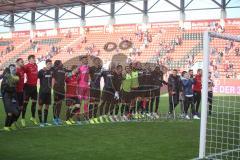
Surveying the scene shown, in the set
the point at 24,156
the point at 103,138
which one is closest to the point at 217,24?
the point at 103,138

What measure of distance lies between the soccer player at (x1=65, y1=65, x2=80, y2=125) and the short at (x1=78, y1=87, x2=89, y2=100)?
13 centimetres

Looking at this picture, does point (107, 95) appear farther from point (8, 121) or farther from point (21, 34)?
point (21, 34)

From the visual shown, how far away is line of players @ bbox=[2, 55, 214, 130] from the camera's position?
36.5 feet

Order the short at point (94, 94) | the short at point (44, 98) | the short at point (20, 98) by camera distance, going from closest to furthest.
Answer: the short at point (20, 98) → the short at point (44, 98) → the short at point (94, 94)

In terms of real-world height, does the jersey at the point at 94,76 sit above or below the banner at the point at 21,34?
below

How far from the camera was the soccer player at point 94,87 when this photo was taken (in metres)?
12.3

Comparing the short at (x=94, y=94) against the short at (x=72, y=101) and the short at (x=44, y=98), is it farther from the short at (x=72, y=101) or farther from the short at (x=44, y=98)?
the short at (x=44, y=98)

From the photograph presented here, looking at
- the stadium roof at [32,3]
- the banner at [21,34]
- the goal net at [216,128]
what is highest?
the stadium roof at [32,3]

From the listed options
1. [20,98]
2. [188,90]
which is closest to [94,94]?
[20,98]

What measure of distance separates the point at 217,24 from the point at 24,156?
29.4 m

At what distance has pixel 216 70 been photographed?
20.4m

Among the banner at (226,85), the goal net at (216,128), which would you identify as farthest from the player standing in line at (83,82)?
the banner at (226,85)

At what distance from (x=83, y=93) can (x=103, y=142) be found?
345 centimetres

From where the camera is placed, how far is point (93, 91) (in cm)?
1227
